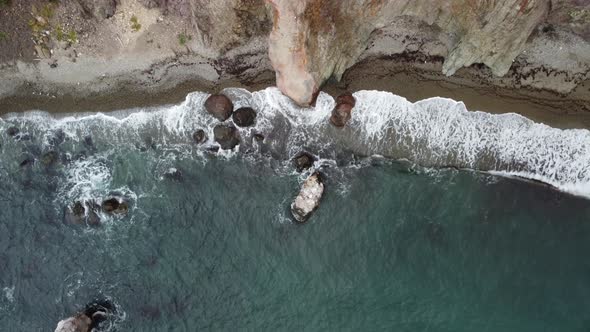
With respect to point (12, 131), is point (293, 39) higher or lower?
higher

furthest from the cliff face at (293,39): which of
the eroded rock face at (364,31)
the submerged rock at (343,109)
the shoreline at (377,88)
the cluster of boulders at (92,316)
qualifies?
the cluster of boulders at (92,316)

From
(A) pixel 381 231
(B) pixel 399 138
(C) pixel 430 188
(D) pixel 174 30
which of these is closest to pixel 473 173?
(C) pixel 430 188

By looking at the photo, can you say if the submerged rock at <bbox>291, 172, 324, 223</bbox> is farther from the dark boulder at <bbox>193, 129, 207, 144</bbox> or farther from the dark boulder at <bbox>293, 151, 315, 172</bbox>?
the dark boulder at <bbox>193, 129, 207, 144</bbox>

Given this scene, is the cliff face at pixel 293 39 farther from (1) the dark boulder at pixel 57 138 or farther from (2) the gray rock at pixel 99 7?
(1) the dark boulder at pixel 57 138

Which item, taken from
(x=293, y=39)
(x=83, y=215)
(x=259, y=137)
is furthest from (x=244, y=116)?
(x=83, y=215)

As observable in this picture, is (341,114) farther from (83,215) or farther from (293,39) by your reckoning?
(83,215)

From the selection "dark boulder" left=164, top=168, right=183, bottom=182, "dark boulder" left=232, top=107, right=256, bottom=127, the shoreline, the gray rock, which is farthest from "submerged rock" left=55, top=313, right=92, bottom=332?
the gray rock
